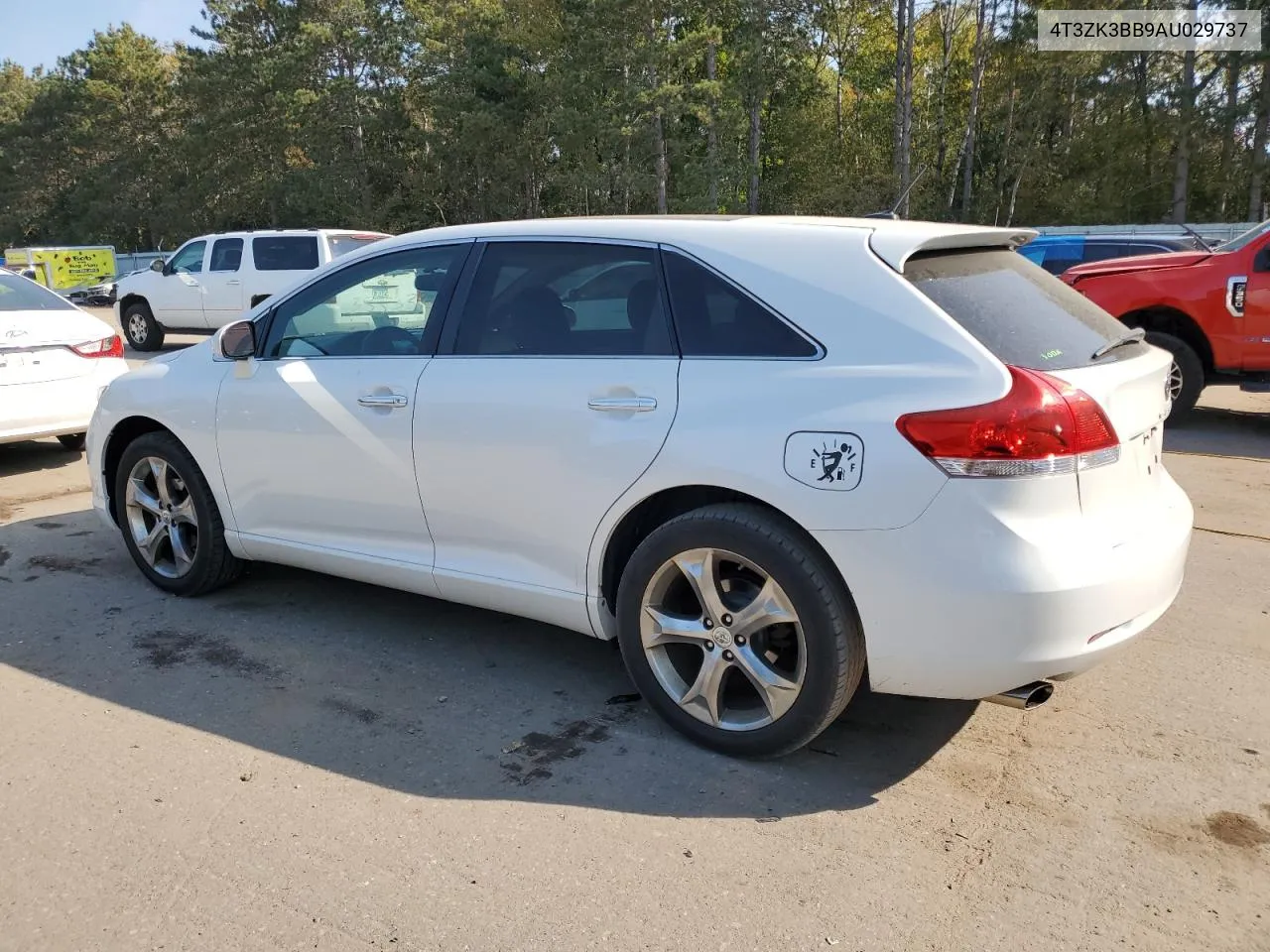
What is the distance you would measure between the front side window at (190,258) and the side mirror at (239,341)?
42.5 feet

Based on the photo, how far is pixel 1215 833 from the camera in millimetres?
2791

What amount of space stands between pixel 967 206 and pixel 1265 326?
31.6 metres

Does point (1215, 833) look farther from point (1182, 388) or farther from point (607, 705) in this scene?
point (1182, 388)

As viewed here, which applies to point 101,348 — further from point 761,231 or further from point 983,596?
point 983,596

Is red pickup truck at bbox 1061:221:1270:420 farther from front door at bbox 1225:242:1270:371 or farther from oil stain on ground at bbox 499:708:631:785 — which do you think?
oil stain on ground at bbox 499:708:631:785

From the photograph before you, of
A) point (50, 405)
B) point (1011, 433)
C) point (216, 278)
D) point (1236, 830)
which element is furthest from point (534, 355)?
point (216, 278)

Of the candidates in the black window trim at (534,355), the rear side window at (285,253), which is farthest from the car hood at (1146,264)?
the rear side window at (285,253)

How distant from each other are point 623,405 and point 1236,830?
214 centimetres

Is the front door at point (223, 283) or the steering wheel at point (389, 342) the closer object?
the steering wheel at point (389, 342)

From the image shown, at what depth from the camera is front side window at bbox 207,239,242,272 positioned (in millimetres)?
15523

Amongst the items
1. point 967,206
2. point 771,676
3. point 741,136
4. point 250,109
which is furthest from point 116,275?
point 771,676

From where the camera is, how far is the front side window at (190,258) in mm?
16016

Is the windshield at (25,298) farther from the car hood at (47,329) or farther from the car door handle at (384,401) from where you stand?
the car door handle at (384,401)

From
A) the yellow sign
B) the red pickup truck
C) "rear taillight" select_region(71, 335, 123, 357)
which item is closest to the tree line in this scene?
the yellow sign
